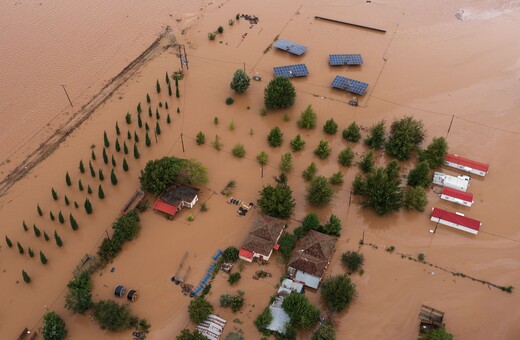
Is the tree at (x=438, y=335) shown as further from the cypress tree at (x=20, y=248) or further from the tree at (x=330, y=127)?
the cypress tree at (x=20, y=248)

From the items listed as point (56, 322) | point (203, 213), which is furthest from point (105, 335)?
point (203, 213)

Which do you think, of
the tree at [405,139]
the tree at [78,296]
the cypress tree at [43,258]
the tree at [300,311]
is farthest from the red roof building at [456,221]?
the cypress tree at [43,258]

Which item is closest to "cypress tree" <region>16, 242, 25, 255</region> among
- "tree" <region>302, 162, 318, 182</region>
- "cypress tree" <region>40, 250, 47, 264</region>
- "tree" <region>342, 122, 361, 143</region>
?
"cypress tree" <region>40, 250, 47, 264</region>

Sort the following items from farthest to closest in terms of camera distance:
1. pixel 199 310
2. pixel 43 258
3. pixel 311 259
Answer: pixel 43 258
pixel 311 259
pixel 199 310

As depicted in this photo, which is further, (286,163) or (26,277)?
(286,163)

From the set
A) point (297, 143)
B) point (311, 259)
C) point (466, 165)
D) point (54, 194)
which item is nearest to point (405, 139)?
point (466, 165)

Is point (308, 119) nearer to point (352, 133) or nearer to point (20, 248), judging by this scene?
point (352, 133)
